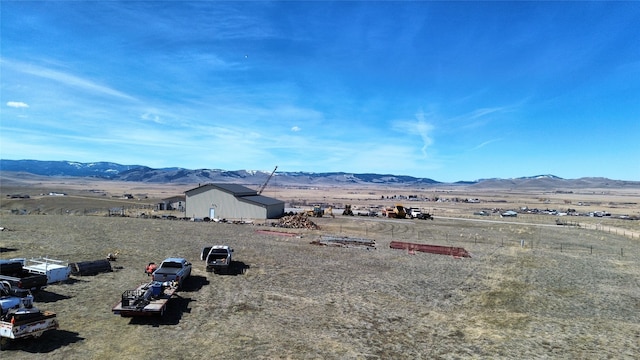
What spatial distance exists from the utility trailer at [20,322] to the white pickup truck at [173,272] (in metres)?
6.33

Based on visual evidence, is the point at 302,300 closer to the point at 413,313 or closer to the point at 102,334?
the point at 413,313

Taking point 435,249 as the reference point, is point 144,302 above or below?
Answer: above

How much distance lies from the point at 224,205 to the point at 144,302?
1734 inches

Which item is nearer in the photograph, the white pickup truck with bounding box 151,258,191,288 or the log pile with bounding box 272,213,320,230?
the white pickup truck with bounding box 151,258,191,288

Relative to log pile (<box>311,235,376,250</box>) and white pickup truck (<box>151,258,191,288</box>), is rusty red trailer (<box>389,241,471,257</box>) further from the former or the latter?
white pickup truck (<box>151,258,191,288</box>)

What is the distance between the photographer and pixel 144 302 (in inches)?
589

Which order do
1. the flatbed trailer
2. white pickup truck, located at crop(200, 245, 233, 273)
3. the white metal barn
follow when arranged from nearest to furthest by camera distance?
the flatbed trailer, white pickup truck, located at crop(200, 245, 233, 273), the white metal barn

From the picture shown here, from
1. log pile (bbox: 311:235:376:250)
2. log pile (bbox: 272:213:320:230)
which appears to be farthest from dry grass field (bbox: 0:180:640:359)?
log pile (bbox: 272:213:320:230)

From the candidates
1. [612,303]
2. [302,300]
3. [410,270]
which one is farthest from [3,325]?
[612,303]

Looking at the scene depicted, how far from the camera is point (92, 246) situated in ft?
98.0

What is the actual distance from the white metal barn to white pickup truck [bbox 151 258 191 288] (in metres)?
36.1

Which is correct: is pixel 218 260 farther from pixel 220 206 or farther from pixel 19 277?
pixel 220 206

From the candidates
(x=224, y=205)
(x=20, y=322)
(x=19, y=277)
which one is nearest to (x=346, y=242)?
(x=19, y=277)

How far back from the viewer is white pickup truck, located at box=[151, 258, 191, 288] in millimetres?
19172
